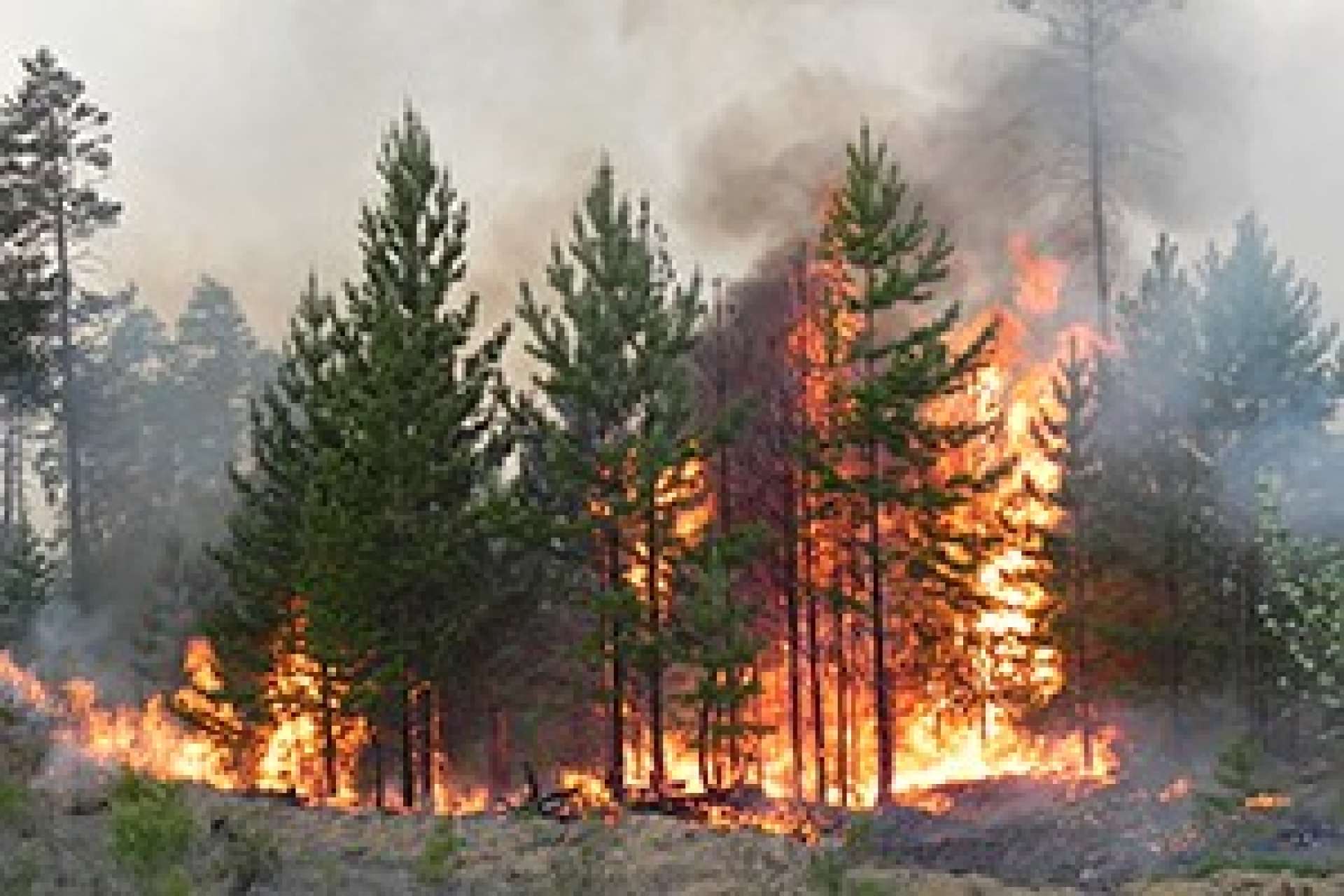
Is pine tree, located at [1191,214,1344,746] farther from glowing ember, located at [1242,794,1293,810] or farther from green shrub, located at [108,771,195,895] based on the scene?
green shrub, located at [108,771,195,895]

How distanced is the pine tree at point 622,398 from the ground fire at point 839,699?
133 cm

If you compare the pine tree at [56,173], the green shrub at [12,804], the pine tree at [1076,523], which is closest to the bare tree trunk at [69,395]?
the pine tree at [56,173]

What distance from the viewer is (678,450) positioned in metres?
30.8

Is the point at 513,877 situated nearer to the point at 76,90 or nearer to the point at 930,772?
the point at 930,772

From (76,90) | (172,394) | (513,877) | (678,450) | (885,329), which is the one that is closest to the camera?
(513,877)

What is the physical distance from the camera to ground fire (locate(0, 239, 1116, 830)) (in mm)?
34562

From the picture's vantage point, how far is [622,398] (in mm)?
31156

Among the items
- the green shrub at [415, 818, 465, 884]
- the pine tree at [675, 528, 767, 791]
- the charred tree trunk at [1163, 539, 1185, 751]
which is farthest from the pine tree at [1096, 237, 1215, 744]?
the green shrub at [415, 818, 465, 884]

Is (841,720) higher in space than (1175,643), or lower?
lower

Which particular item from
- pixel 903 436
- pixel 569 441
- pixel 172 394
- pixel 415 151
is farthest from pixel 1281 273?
pixel 172 394

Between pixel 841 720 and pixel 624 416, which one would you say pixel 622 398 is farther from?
pixel 841 720

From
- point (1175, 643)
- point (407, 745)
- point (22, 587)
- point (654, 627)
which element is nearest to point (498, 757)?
point (407, 745)

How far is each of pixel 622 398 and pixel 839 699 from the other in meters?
10.5

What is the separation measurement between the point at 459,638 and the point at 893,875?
1457cm
